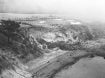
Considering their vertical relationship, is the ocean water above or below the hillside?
below

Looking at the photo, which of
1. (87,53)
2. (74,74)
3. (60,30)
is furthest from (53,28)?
(74,74)

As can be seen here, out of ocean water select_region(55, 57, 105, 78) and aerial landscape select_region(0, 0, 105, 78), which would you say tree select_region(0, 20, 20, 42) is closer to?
aerial landscape select_region(0, 0, 105, 78)

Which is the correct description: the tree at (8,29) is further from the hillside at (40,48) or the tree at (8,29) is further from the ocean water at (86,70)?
the ocean water at (86,70)

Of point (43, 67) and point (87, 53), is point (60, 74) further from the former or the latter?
point (87, 53)

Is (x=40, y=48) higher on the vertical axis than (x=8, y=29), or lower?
lower

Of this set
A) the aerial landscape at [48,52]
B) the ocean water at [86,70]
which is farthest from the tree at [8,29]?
the ocean water at [86,70]

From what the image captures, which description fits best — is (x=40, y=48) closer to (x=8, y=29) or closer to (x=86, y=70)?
(x=8, y=29)

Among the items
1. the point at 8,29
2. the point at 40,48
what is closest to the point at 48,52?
the point at 40,48

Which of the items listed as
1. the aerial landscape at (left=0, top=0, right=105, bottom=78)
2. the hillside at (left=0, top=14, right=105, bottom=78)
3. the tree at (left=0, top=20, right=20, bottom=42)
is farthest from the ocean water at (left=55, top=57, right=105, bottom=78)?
the tree at (left=0, top=20, right=20, bottom=42)
